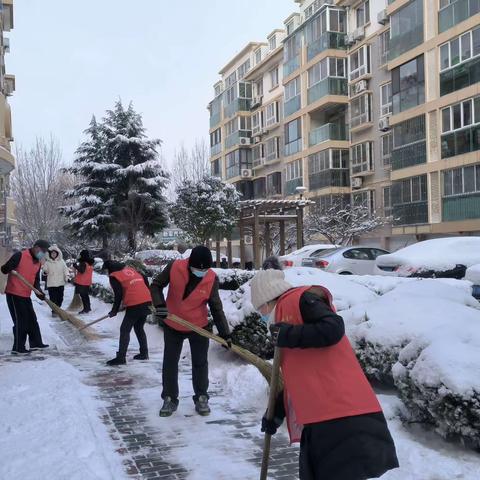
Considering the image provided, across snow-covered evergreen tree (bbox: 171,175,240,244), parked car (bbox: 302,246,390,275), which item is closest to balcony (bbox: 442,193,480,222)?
parked car (bbox: 302,246,390,275)

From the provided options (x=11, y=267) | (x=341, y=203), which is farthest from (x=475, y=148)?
(x=11, y=267)

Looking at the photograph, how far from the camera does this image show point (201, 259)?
209 inches

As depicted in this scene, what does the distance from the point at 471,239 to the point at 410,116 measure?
17099 millimetres

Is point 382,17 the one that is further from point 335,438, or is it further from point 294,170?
point 335,438

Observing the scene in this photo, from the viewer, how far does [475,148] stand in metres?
23.1

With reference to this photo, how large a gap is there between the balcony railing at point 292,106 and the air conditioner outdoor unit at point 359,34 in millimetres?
5807

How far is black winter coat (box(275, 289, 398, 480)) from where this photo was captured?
2.64 metres

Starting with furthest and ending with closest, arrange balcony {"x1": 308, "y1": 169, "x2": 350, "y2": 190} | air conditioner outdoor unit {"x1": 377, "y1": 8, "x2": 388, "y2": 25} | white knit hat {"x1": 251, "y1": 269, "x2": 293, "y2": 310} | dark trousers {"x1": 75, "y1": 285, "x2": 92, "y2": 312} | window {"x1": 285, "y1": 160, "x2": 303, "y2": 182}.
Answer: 1. window {"x1": 285, "y1": 160, "x2": 303, "y2": 182}
2. balcony {"x1": 308, "y1": 169, "x2": 350, "y2": 190}
3. air conditioner outdoor unit {"x1": 377, "y1": 8, "x2": 388, "y2": 25}
4. dark trousers {"x1": 75, "y1": 285, "x2": 92, "y2": 312}
5. white knit hat {"x1": 251, "y1": 269, "x2": 293, "y2": 310}

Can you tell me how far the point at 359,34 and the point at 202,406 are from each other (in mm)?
30154

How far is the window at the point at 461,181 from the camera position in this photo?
76.1 feet

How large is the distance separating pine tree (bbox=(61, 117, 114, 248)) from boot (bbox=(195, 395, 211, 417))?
71.4 feet

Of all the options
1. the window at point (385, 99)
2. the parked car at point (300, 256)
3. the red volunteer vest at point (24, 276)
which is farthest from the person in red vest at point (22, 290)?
the window at point (385, 99)

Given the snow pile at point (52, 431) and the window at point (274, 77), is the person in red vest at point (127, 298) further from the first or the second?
the window at point (274, 77)

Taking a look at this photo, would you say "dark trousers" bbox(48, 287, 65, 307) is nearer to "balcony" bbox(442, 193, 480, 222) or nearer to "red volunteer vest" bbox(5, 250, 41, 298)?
"red volunteer vest" bbox(5, 250, 41, 298)
